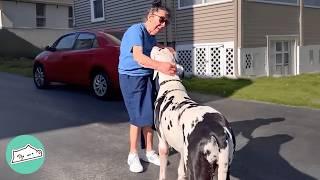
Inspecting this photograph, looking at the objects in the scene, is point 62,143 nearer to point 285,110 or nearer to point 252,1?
point 285,110

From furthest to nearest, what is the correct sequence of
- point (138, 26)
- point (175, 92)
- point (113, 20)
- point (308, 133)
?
point (113, 20) → point (308, 133) → point (138, 26) → point (175, 92)

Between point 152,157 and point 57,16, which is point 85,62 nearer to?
point 152,157

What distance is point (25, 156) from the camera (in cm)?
586

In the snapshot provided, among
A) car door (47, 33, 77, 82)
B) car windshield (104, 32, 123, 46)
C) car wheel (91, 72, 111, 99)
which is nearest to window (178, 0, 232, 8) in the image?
car windshield (104, 32, 123, 46)

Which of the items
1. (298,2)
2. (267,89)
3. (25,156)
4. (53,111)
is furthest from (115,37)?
(298,2)

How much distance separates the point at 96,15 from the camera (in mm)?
22703

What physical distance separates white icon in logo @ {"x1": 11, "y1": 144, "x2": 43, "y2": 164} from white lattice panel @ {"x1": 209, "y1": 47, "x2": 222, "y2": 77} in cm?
1032

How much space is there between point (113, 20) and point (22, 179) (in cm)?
1627

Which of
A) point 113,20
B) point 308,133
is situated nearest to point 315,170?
point 308,133

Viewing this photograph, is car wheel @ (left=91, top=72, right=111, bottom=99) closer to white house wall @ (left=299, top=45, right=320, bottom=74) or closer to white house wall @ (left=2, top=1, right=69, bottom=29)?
white house wall @ (left=299, top=45, right=320, bottom=74)

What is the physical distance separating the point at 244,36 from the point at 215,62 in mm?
1360

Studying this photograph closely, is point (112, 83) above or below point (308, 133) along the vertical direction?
above

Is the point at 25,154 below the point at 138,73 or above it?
below

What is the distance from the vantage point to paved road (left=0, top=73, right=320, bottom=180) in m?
5.60
